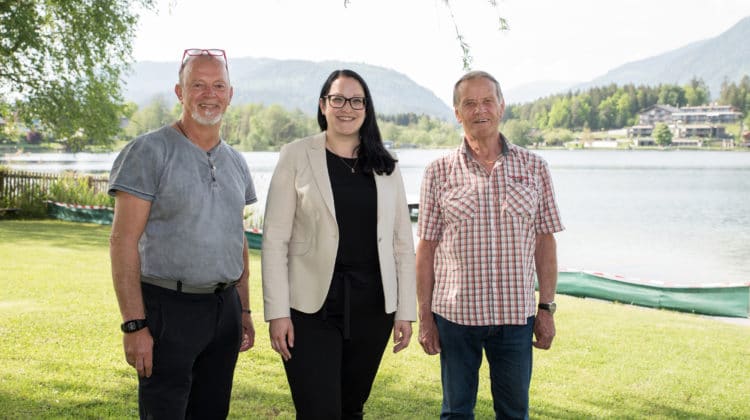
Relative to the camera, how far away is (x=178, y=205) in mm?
2457

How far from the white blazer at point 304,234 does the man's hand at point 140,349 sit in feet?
1.56

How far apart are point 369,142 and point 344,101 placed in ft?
0.68

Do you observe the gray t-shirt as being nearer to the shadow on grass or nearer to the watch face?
the watch face

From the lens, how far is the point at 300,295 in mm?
2732

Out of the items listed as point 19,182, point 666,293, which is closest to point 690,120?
point 19,182

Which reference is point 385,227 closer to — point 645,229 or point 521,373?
point 521,373

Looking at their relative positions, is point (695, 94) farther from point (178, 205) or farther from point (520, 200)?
point (178, 205)

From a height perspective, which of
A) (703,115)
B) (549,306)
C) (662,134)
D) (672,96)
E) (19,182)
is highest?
(672,96)

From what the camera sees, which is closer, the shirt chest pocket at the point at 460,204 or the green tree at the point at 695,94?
the shirt chest pocket at the point at 460,204

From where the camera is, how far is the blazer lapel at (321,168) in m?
2.73

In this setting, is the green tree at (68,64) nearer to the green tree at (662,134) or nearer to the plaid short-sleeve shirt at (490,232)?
the plaid short-sleeve shirt at (490,232)

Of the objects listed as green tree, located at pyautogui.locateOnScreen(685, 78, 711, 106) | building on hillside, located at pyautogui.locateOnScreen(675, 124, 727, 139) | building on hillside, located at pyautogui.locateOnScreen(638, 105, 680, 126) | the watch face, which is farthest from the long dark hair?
green tree, located at pyautogui.locateOnScreen(685, 78, 711, 106)

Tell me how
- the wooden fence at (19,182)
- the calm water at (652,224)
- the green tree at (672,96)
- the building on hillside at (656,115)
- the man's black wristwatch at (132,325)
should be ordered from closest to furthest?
1. the man's black wristwatch at (132,325)
2. the wooden fence at (19,182)
3. the calm water at (652,224)
4. the building on hillside at (656,115)
5. the green tree at (672,96)

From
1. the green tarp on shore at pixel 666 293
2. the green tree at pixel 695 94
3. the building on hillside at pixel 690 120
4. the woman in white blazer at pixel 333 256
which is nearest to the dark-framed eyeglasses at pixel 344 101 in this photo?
the woman in white blazer at pixel 333 256
